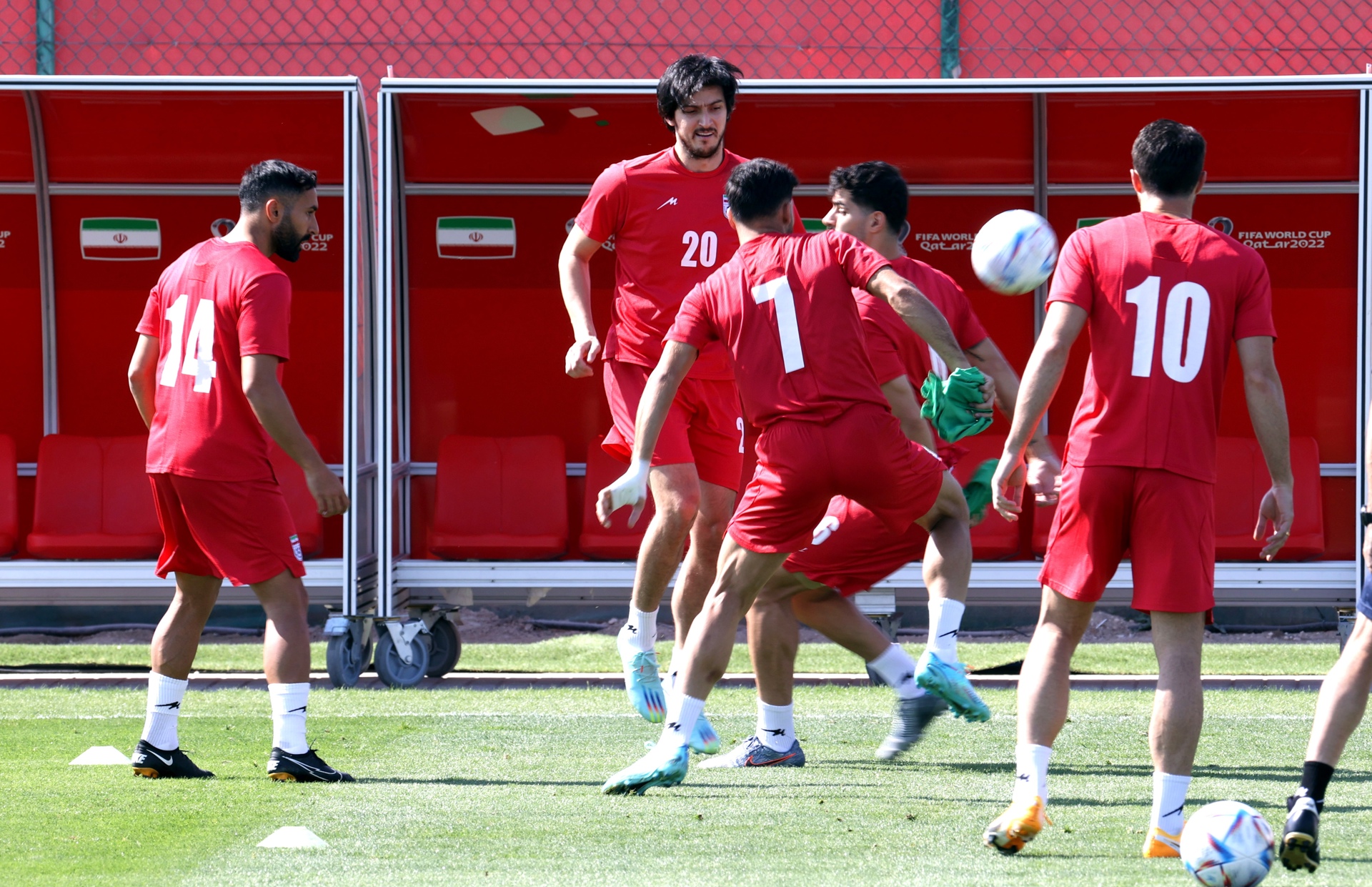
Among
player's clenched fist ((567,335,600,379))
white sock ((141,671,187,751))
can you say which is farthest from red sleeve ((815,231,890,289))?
white sock ((141,671,187,751))

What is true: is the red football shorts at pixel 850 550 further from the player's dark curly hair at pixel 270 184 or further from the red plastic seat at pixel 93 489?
the red plastic seat at pixel 93 489

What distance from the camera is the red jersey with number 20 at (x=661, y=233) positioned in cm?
547

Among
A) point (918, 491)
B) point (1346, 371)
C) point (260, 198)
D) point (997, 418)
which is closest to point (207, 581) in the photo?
point (260, 198)

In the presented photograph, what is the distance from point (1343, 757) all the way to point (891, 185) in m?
2.23

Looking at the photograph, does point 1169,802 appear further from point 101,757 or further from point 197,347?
point 101,757

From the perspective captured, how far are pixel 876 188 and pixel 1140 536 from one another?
1.85m

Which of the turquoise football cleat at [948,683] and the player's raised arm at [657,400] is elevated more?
the player's raised arm at [657,400]

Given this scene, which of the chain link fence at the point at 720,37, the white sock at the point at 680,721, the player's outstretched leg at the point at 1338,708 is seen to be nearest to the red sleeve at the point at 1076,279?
the player's outstretched leg at the point at 1338,708

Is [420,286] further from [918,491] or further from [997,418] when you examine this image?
[918,491]

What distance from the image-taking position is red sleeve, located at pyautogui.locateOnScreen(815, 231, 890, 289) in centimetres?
435

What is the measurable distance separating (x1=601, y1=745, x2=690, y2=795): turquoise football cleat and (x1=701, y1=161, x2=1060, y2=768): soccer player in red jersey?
69cm

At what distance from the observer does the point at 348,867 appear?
11.8 ft

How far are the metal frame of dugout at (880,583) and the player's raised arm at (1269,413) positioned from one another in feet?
12.0

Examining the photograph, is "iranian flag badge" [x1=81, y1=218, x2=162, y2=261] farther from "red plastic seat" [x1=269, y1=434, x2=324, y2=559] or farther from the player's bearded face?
the player's bearded face
